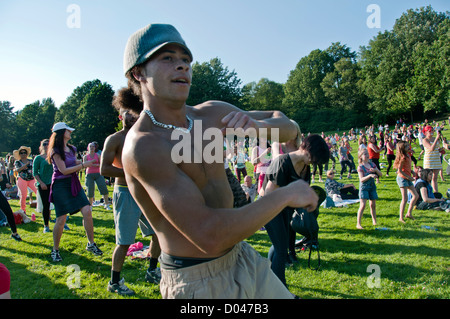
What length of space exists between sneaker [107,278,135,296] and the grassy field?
3.5 inches

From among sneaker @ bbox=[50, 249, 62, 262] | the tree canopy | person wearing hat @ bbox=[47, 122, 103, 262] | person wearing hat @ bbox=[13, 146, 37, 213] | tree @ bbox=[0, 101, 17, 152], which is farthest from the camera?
tree @ bbox=[0, 101, 17, 152]

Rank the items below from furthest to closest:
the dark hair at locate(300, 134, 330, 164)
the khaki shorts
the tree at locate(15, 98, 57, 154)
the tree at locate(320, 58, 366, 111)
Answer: the tree at locate(15, 98, 57, 154) → the tree at locate(320, 58, 366, 111) → the dark hair at locate(300, 134, 330, 164) → the khaki shorts

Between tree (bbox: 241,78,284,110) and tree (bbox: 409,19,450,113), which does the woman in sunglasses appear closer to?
tree (bbox: 409,19,450,113)

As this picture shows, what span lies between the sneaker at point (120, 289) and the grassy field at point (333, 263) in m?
0.09

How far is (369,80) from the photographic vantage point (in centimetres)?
5484

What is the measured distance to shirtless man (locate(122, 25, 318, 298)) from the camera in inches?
53.8

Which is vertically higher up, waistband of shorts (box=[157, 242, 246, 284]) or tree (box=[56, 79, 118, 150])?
tree (box=[56, 79, 118, 150])

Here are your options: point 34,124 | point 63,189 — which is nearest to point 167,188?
point 63,189

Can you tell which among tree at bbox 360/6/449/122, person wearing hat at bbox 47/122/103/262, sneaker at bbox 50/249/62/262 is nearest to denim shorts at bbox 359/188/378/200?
person wearing hat at bbox 47/122/103/262

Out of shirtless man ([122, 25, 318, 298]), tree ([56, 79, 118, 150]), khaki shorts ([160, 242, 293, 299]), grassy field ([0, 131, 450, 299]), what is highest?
tree ([56, 79, 118, 150])

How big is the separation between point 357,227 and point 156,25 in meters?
Result: 6.48
